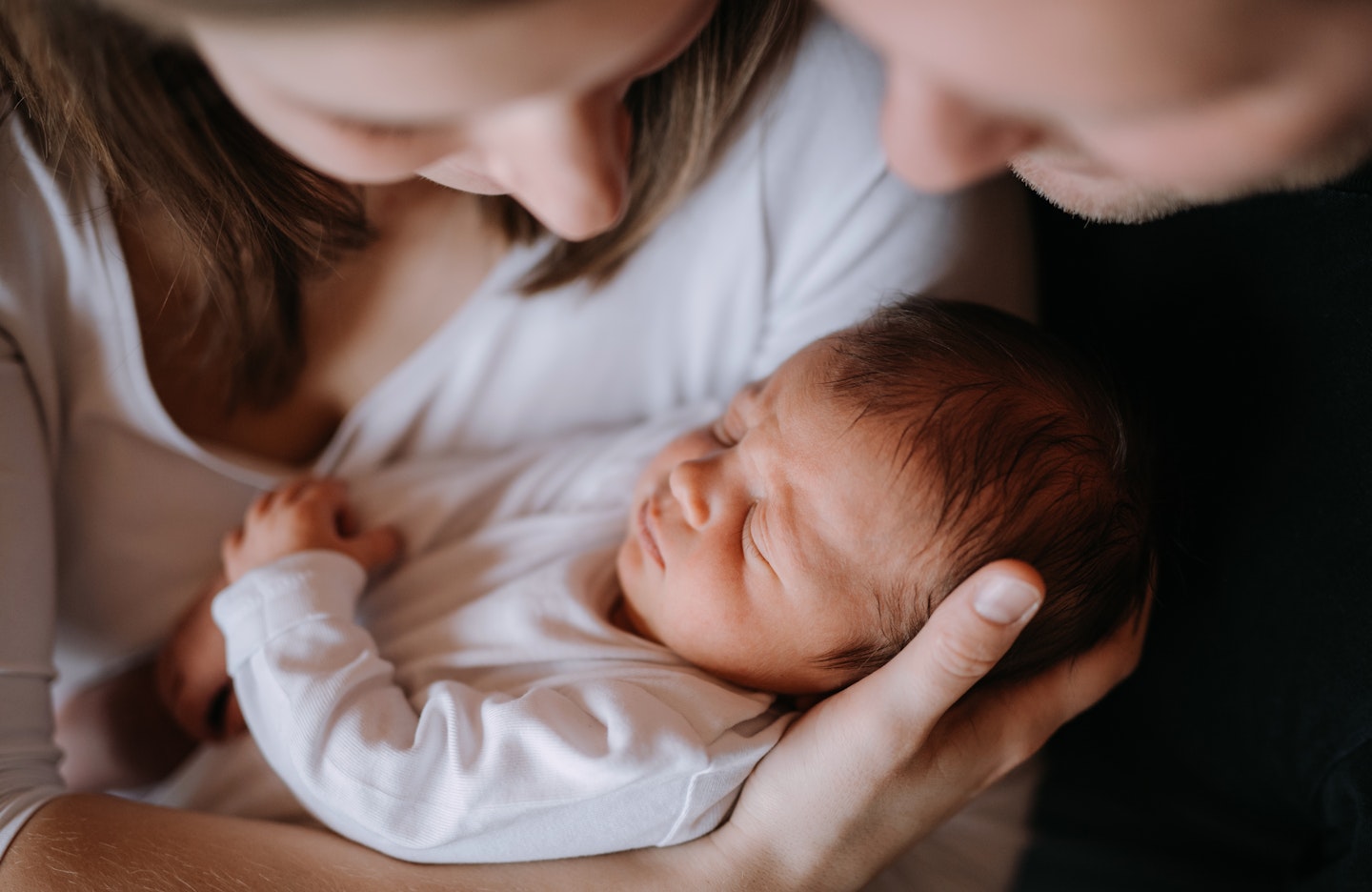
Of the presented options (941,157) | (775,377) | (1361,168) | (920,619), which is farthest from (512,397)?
(1361,168)

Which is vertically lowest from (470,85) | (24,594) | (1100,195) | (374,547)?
(374,547)

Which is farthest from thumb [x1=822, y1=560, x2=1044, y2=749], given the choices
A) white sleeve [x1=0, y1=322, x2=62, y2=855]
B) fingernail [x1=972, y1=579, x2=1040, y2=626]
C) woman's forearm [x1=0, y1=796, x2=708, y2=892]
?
white sleeve [x1=0, y1=322, x2=62, y2=855]

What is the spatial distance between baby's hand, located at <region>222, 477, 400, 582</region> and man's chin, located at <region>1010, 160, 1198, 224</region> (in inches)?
33.8

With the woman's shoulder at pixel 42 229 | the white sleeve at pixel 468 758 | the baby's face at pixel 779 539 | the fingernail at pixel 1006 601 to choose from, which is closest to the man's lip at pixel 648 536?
the baby's face at pixel 779 539

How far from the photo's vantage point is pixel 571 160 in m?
0.56

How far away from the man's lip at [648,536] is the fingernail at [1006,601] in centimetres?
38

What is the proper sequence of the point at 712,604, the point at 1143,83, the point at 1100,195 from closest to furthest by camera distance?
the point at 1143,83 < the point at 1100,195 < the point at 712,604

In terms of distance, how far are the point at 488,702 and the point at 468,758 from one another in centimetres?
6

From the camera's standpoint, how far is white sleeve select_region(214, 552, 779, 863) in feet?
2.97

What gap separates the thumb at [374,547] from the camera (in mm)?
1135

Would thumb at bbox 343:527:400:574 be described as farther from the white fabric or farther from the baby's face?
the baby's face

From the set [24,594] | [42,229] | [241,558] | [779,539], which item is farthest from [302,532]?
[779,539]

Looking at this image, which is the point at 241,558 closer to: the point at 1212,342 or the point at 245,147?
the point at 245,147

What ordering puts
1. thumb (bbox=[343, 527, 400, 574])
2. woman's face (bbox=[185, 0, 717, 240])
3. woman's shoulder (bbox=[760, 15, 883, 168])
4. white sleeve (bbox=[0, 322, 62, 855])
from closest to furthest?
1. woman's face (bbox=[185, 0, 717, 240])
2. white sleeve (bbox=[0, 322, 62, 855])
3. woman's shoulder (bbox=[760, 15, 883, 168])
4. thumb (bbox=[343, 527, 400, 574])
